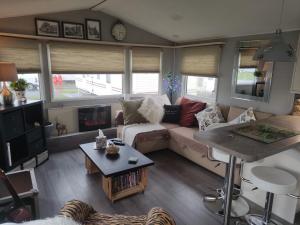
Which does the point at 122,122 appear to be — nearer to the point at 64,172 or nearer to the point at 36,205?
the point at 64,172

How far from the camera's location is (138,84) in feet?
16.9

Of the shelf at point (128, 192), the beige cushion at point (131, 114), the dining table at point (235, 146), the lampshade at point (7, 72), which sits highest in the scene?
the lampshade at point (7, 72)

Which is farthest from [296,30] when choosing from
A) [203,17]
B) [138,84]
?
[138,84]

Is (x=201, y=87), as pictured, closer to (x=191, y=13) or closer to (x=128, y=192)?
(x=191, y=13)

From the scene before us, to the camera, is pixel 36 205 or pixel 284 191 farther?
pixel 36 205

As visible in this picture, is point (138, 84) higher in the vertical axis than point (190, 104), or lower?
higher

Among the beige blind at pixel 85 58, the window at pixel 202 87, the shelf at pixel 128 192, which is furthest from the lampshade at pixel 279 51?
the beige blind at pixel 85 58

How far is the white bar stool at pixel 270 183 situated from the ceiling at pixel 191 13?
74.1 inches

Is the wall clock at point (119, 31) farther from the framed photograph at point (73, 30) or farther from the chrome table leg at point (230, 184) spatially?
the chrome table leg at point (230, 184)

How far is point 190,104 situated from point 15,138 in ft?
9.75

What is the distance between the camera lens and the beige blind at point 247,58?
355 cm

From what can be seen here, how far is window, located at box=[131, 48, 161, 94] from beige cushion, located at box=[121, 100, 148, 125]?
0.99 metres

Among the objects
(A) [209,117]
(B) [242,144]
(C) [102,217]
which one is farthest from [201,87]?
(C) [102,217]

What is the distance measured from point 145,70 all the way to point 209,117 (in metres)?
1.98
